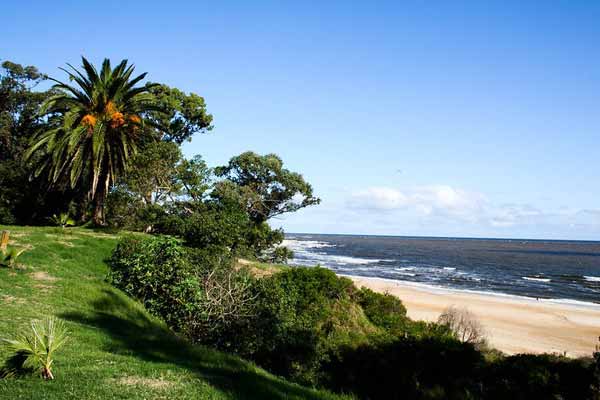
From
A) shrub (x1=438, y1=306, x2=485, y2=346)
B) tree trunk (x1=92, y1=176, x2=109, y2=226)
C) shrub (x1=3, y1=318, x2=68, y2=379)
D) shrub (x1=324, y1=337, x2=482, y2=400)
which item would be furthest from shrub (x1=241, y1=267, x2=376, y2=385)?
tree trunk (x1=92, y1=176, x2=109, y2=226)

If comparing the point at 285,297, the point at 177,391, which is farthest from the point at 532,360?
the point at 177,391

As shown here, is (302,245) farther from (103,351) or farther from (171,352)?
(103,351)

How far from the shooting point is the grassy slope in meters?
6.28

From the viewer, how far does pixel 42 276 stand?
13570mm

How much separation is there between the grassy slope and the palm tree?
778 cm

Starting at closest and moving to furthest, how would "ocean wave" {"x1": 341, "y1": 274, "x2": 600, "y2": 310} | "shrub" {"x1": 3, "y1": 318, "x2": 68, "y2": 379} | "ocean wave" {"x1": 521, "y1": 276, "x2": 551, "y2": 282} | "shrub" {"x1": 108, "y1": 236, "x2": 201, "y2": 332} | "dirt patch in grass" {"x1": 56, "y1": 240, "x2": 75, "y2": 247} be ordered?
1. "shrub" {"x1": 3, "y1": 318, "x2": 68, "y2": 379}
2. "shrub" {"x1": 108, "y1": 236, "x2": 201, "y2": 332}
3. "dirt patch in grass" {"x1": 56, "y1": 240, "x2": 75, "y2": 247}
4. "ocean wave" {"x1": 341, "y1": 274, "x2": 600, "y2": 310}
5. "ocean wave" {"x1": 521, "y1": 276, "x2": 551, "y2": 282}

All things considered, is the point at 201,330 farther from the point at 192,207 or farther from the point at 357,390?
the point at 192,207

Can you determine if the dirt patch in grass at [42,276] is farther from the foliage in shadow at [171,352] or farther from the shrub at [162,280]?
the shrub at [162,280]


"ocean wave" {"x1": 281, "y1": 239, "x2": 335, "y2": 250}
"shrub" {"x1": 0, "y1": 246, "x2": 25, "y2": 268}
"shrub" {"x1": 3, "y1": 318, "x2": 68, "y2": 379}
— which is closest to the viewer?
"shrub" {"x1": 3, "y1": 318, "x2": 68, "y2": 379}

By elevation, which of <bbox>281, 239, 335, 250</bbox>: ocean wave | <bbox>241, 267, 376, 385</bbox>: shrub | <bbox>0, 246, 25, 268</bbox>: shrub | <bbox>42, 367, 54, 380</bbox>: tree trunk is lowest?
<bbox>281, 239, 335, 250</bbox>: ocean wave

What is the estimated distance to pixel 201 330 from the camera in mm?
14242

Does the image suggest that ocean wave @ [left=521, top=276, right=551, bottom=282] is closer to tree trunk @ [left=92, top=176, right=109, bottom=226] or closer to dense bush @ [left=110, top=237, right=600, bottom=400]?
dense bush @ [left=110, top=237, right=600, bottom=400]

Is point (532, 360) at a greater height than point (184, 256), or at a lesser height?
lesser

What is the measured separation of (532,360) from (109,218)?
82.7 ft
